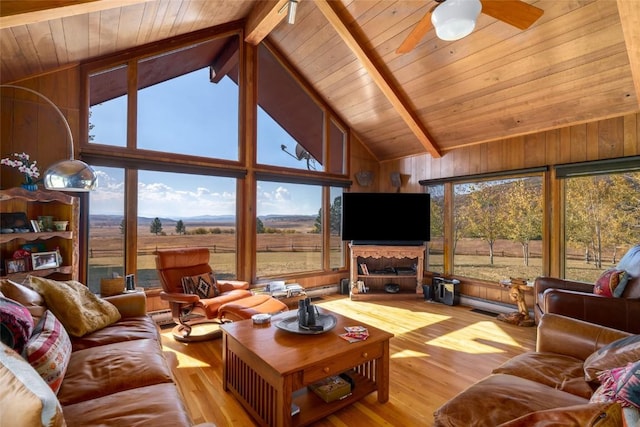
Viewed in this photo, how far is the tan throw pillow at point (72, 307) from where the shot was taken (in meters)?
2.14

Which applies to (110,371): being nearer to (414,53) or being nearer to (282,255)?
(282,255)

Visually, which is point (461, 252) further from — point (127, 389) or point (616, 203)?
point (127, 389)

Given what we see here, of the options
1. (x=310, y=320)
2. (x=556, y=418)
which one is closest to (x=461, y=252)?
(x=310, y=320)

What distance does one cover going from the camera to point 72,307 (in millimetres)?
2186

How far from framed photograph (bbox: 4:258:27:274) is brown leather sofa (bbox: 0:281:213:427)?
43.1 inches

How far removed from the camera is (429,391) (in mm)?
2400

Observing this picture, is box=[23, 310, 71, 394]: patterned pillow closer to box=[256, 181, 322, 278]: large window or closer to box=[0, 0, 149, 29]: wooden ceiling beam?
box=[0, 0, 149, 29]: wooden ceiling beam

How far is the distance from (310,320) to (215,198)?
2.81 meters

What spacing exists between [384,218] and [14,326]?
15.0 feet

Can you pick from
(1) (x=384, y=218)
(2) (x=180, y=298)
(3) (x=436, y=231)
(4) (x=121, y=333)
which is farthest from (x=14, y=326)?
(3) (x=436, y=231)

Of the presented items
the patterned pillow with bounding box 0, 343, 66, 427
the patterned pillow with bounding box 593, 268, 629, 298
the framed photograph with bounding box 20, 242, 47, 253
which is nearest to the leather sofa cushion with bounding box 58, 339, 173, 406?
the patterned pillow with bounding box 0, 343, 66, 427

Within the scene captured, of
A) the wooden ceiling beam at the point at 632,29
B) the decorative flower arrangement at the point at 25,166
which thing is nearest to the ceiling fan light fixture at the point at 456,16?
the wooden ceiling beam at the point at 632,29

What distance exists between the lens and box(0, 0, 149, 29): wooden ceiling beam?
1.85 meters

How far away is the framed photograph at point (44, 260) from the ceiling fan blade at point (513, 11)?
4282mm
